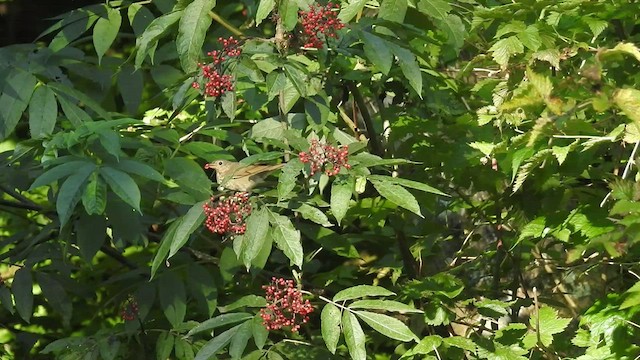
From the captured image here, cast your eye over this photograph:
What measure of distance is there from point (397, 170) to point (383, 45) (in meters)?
0.84

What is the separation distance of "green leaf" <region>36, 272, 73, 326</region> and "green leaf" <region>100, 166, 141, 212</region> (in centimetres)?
98

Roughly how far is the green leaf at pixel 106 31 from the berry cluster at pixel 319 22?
0.80m

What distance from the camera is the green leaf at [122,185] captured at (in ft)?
7.84

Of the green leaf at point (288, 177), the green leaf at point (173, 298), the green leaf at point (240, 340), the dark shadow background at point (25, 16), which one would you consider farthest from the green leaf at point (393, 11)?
the dark shadow background at point (25, 16)

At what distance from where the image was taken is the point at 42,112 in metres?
2.97

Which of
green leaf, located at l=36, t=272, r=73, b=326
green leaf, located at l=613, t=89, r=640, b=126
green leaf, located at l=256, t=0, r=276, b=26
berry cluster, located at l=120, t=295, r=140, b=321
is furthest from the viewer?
green leaf, located at l=36, t=272, r=73, b=326

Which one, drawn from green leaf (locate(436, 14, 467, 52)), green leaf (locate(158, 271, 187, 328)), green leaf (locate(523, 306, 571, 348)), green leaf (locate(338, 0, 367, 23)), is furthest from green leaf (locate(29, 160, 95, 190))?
green leaf (locate(523, 306, 571, 348))

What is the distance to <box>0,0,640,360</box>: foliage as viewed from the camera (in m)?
2.40

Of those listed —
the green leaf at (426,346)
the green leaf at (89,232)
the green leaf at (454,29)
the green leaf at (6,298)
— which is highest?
the green leaf at (454,29)

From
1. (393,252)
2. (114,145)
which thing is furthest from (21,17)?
(114,145)

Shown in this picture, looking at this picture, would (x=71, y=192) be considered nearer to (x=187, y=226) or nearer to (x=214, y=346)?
(x=187, y=226)

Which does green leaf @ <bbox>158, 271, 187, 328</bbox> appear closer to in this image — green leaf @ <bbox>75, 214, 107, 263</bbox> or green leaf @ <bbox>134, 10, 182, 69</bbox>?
green leaf @ <bbox>75, 214, 107, 263</bbox>

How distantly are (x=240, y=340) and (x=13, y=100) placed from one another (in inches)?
40.7

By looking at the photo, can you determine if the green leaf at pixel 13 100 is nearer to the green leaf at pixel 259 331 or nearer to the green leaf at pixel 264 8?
the green leaf at pixel 264 8
